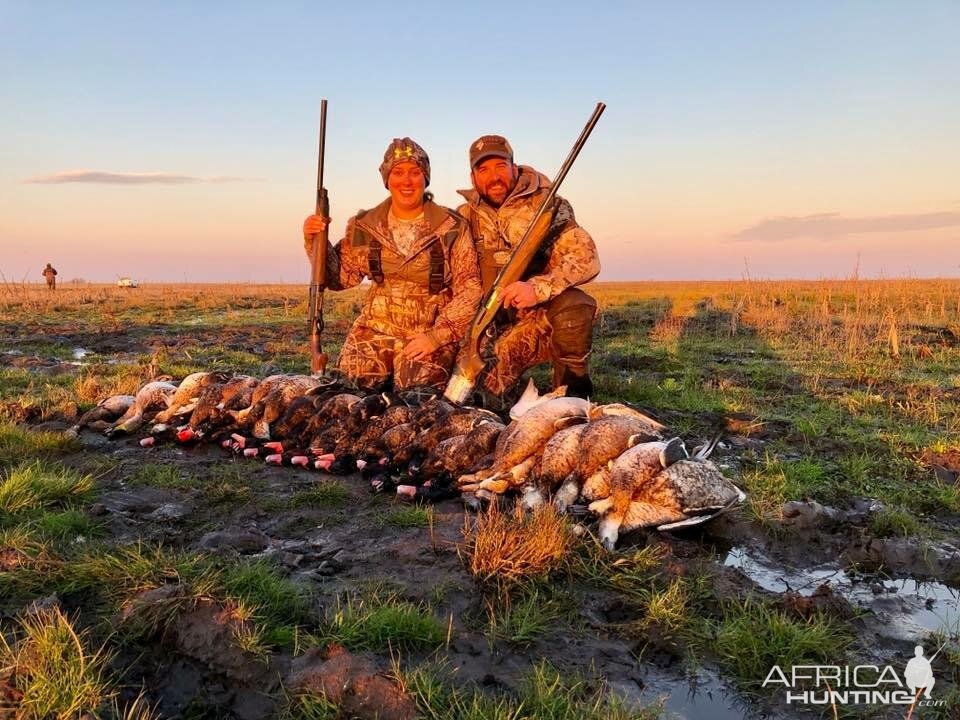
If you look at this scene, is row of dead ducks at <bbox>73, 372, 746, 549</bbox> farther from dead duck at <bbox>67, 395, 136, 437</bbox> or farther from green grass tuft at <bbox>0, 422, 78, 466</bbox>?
green grass tuft at <bbox>0, 422, 78, 466</bbox>

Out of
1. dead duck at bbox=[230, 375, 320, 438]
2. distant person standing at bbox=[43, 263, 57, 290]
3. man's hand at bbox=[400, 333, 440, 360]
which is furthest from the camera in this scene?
distant person standing at bbox=[43, 263, 57, 290]

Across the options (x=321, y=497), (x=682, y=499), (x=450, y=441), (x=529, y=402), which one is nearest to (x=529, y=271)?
(x=529, y=402)

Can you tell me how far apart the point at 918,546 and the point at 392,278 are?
498 cm

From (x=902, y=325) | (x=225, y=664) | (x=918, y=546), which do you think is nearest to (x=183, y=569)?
(x=225, y=664)

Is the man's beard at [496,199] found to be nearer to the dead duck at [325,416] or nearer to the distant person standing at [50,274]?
the dead duck at [325,416]

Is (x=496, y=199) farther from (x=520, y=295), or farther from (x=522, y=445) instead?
(x=522, y=445)

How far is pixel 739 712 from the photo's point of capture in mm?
2580

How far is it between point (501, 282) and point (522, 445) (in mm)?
2233

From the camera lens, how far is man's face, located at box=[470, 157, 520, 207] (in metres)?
6.66

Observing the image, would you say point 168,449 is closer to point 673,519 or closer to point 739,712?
point 673,519

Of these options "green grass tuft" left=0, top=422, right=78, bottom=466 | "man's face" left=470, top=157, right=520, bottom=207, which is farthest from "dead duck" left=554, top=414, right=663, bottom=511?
"green grass tuft" left=0, top=422, right=78, bottom=466

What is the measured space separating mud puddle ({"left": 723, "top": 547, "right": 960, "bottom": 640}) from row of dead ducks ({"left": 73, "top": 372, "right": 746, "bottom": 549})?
39 centimetres

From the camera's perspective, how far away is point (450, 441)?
4.99m

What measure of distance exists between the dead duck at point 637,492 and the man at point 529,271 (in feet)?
8.36
